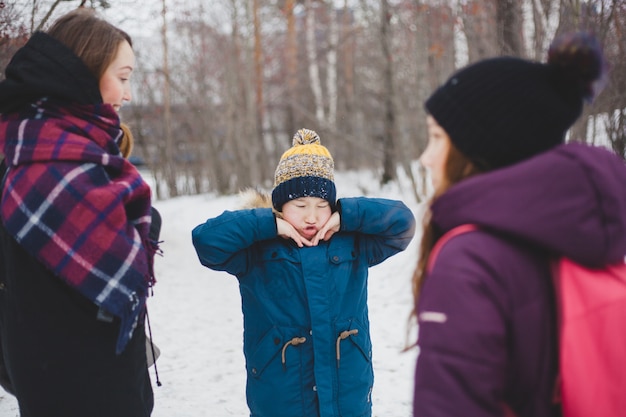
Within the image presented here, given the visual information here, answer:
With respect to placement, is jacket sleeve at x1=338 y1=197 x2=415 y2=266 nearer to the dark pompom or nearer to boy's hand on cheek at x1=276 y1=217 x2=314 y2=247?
boy's hand on cheek at x1=276 y1=217 x2=314 y2=247

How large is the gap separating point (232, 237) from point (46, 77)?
902mm

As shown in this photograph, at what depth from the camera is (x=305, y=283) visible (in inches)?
88.0

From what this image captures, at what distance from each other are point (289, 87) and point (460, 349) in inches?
770

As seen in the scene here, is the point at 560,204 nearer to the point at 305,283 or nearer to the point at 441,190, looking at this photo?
the point at 441,190

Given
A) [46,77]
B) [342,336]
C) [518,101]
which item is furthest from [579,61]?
[46,77]

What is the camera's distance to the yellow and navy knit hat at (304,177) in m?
2.45

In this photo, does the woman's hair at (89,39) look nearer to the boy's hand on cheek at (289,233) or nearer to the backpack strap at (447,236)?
the boy's hand on cheek at (289,233)

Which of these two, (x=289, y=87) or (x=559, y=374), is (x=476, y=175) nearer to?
(x=559, y=374)

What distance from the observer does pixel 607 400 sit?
1107 millimetres

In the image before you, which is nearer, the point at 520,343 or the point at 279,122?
the point at 520,343

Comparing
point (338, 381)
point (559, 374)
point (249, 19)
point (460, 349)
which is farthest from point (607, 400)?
point (249, 19)

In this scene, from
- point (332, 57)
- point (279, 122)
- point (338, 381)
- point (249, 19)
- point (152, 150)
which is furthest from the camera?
point (279, 122)

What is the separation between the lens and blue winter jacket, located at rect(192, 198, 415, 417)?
2205 mm

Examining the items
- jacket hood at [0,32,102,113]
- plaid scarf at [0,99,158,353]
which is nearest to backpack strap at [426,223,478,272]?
plaid scarf at [0,99,158,353]
